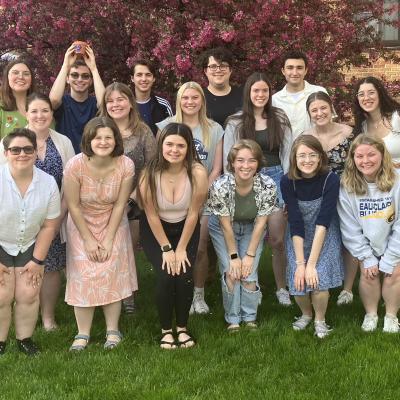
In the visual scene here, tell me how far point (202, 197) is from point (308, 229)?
0.95 metres

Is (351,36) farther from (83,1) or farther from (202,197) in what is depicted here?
(202,197)

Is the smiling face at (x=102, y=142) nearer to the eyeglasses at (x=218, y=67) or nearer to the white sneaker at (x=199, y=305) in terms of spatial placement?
the eyeglasses at (x=218, y=67)

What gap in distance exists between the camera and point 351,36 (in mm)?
8203

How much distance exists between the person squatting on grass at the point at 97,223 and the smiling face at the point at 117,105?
33cm

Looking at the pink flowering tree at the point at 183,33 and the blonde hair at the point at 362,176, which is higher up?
the pink flowering tree at the point at 183,33

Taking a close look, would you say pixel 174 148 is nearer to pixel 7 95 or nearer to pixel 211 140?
pixel 211 140

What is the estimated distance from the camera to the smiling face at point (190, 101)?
5191 millimetres

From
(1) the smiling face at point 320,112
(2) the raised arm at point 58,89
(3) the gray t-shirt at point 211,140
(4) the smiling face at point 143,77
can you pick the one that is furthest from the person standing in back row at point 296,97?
(2) the raised arm at point 58,89

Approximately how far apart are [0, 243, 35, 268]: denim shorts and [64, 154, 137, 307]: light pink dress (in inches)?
13.7

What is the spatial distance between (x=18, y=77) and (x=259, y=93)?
2.12 m

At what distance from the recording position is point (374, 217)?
4840 mm

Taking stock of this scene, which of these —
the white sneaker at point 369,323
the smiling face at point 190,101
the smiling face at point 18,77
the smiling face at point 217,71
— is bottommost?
the white sneaker at point 369,323

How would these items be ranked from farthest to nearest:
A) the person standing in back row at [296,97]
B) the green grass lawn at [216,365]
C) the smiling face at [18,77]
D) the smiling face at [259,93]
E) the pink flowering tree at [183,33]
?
the pink flowering tree at [183,33]
the person standing in back row at [296,97]
the smiling face at [259,93]
the smiling face at [18,77]
the green grass lawn at [216,365]

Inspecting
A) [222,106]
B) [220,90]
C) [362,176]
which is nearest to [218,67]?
[220,90]
